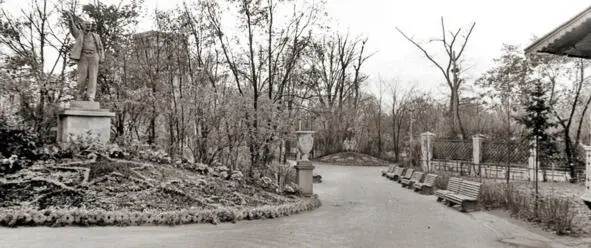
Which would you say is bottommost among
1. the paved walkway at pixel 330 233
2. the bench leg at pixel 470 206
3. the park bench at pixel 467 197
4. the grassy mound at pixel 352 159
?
the paved walkway at pixel 330 233

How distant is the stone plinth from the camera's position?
1252 centimetres

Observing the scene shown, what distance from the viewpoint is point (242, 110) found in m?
12.1

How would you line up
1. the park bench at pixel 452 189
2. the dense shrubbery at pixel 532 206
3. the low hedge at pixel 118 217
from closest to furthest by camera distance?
1. the low hedge at pixel 118 217
2. the dense shrubbery at pixel 532 206
3. the park bench at pixel 452 189

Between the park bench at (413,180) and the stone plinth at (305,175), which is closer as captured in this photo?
the stone plinth at (305,175)

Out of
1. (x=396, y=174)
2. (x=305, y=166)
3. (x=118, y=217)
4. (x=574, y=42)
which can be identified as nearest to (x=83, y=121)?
(x=118, y=217)

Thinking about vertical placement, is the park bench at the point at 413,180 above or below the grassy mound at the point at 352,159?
below

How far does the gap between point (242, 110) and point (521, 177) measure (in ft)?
47.9

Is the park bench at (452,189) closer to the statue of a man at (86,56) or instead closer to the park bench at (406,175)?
the park bench at (406,175)

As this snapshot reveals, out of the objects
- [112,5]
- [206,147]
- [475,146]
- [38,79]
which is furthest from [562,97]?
[38,79]

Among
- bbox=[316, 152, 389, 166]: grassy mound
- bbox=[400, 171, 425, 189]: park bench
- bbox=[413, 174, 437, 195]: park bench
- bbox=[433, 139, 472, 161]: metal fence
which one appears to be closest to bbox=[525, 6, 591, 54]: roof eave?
bbox=[413, 174, 437, 195]: park bench

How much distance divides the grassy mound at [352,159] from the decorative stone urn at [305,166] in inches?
828

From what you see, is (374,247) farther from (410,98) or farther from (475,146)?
(410,98)

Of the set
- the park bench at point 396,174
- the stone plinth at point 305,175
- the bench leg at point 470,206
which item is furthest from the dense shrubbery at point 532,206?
the park bench at point 396,174

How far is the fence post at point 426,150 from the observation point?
79.8ft
